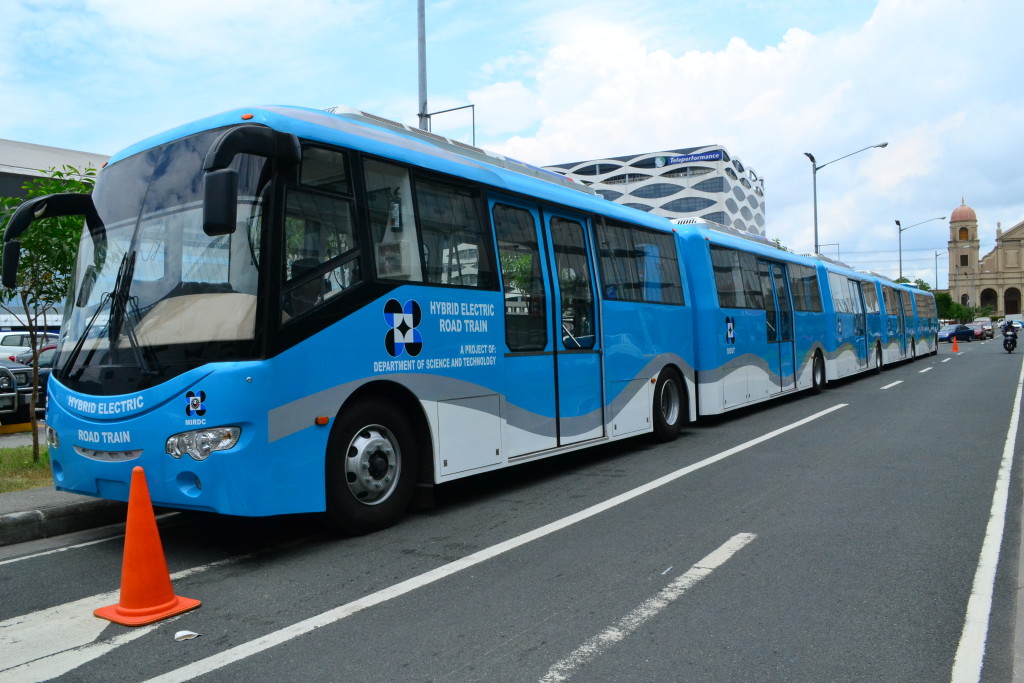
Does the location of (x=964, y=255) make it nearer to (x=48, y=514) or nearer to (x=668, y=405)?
(x=668, y=405)

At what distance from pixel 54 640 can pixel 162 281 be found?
2.46m

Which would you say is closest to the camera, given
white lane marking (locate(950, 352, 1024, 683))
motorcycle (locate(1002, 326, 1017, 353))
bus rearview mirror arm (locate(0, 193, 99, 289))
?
white lane marking (locate(950, 352, 1024, 683))

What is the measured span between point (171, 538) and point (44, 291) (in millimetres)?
4586

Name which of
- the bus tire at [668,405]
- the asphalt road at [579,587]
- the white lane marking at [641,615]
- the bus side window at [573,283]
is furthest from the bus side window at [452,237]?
the bus tire at [668,405]

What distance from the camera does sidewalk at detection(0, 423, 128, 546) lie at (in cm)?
654

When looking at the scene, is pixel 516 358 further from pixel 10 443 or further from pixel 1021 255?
pixel 1021 255

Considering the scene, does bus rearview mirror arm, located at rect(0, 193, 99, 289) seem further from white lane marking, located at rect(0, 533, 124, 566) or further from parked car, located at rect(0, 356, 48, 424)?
parked car, located at rect(0, 356, 48, 424)

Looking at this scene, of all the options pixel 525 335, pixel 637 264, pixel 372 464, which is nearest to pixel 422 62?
pixel 637 264

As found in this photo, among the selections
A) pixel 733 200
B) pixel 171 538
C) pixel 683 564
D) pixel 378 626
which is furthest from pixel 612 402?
pixel 733 200

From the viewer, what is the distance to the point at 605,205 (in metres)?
10.4

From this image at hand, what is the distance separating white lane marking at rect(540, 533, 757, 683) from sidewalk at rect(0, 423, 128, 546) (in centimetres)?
486

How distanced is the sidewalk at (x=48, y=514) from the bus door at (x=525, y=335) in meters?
3.50

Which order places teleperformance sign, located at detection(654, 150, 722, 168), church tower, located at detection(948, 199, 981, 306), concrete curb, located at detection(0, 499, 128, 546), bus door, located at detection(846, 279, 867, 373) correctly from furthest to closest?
church tower, located at detection(948, 199, 981, 306)
teleperformance sign, located at detection(654, 150, 722, 168)
bus door, located at detection(846, 279, 867, 373)
concrete curb, located at detection(0, 499, 128, 546)

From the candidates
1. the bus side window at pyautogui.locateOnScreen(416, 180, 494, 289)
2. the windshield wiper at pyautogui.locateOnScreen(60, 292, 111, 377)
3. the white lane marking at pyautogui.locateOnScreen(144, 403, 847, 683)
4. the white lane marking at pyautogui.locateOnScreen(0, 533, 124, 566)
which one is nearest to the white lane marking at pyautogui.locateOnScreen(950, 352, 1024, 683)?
the white lane marking at pyautogui.locateOnScreen(144, 403, 847, 683)
